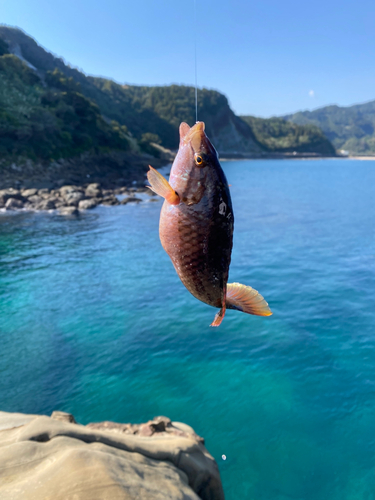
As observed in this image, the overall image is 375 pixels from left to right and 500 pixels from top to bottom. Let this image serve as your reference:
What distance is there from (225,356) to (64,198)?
3735 centimetres

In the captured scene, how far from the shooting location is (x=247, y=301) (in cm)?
216

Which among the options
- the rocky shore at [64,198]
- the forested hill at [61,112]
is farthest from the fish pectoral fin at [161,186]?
the forested hill at [61,112]

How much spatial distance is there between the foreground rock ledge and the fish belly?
13.2 ft

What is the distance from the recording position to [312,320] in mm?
16703

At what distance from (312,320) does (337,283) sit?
17.8ft

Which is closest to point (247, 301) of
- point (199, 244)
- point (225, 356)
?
point (199, 244)

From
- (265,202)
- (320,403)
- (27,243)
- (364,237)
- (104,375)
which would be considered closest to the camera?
(320,403)

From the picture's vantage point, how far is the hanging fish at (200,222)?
2025mm

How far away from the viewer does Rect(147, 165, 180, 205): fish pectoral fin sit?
5.97ft

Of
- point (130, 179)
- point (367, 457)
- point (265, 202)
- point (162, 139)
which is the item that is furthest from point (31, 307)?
point (162, 139)

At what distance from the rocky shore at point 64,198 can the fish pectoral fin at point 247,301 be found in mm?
40622

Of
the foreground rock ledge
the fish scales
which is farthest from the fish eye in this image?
the foreground rock ledge

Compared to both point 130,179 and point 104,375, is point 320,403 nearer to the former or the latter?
point 104,375

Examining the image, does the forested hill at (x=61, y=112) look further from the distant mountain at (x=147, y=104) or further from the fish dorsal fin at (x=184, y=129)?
the fish dorsal fin at (x=184, y=129)
